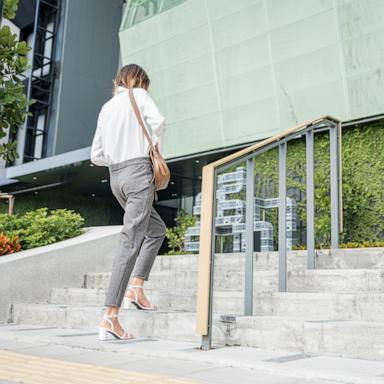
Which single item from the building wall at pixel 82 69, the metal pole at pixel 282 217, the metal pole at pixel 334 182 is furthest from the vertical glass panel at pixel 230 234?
the building wall at pixel 82 69

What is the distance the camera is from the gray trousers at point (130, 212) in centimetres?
355

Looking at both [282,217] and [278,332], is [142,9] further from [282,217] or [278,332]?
[278,332]

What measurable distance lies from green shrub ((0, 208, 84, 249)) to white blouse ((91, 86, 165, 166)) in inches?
119

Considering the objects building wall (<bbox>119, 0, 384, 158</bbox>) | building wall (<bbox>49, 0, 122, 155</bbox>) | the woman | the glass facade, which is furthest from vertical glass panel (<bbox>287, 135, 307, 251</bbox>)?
building wall (<bbox>49, 0, 122, 155</bbox>)

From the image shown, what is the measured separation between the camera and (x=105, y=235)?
21.5 ft

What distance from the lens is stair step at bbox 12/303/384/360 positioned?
9.79 feet

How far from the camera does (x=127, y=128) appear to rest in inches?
149

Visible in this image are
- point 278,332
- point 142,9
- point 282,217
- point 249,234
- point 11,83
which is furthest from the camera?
point 142,9

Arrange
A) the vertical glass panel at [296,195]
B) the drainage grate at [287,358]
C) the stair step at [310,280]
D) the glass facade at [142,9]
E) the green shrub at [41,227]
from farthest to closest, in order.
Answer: the glass facade at [142,9], the green shrub at [41,227], the vertical glass panel at [296,195], the stair step at [310,280], the drainage grate at [287,358]

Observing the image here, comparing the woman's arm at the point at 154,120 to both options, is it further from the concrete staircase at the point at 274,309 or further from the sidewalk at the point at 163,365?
the sidewalk at the point at 163,365

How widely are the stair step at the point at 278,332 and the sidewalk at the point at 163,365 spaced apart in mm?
93

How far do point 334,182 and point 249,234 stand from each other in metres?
1.84

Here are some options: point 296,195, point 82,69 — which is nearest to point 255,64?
point 296,195

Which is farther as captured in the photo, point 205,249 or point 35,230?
point 35,230
